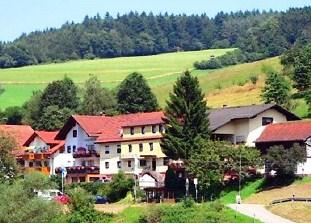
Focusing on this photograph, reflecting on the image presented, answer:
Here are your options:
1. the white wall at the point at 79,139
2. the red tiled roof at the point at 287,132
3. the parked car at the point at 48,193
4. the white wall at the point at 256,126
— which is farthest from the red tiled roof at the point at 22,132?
the red tiled roof at the point at 287,132

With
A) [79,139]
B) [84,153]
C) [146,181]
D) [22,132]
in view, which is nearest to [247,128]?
[146,181]

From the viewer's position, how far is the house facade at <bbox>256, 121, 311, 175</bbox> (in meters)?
65.4

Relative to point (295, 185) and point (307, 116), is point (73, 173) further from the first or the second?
point (295, 185)

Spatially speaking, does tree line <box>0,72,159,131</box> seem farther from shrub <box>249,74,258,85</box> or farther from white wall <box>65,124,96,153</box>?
shrub <box>249,74,258,85</box>

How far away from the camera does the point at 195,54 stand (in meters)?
198

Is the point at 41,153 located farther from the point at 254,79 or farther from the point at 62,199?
the point at 254,79

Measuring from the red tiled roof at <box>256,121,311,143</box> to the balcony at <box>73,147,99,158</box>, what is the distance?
22.9 meters

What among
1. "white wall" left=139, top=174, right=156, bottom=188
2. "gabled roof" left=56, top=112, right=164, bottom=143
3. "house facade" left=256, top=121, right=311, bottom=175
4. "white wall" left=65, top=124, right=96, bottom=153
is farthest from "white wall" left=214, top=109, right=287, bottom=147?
"white wall" left=65, top=124, right=96, bottom=153

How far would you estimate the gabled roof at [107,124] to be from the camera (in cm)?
8431

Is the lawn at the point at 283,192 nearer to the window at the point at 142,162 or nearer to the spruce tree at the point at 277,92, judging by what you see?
A: the window at the point at 142,162

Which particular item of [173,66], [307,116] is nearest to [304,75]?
[307,116]

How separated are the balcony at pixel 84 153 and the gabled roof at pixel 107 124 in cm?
175

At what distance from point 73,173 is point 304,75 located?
30.0 meters

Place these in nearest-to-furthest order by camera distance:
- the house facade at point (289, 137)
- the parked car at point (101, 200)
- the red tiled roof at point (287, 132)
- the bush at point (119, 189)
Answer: the house facade at point (289, 137)
the red tiled roof at point (287, 132)
the parked car at point (101, 200)
the bush at point (119, 189)
